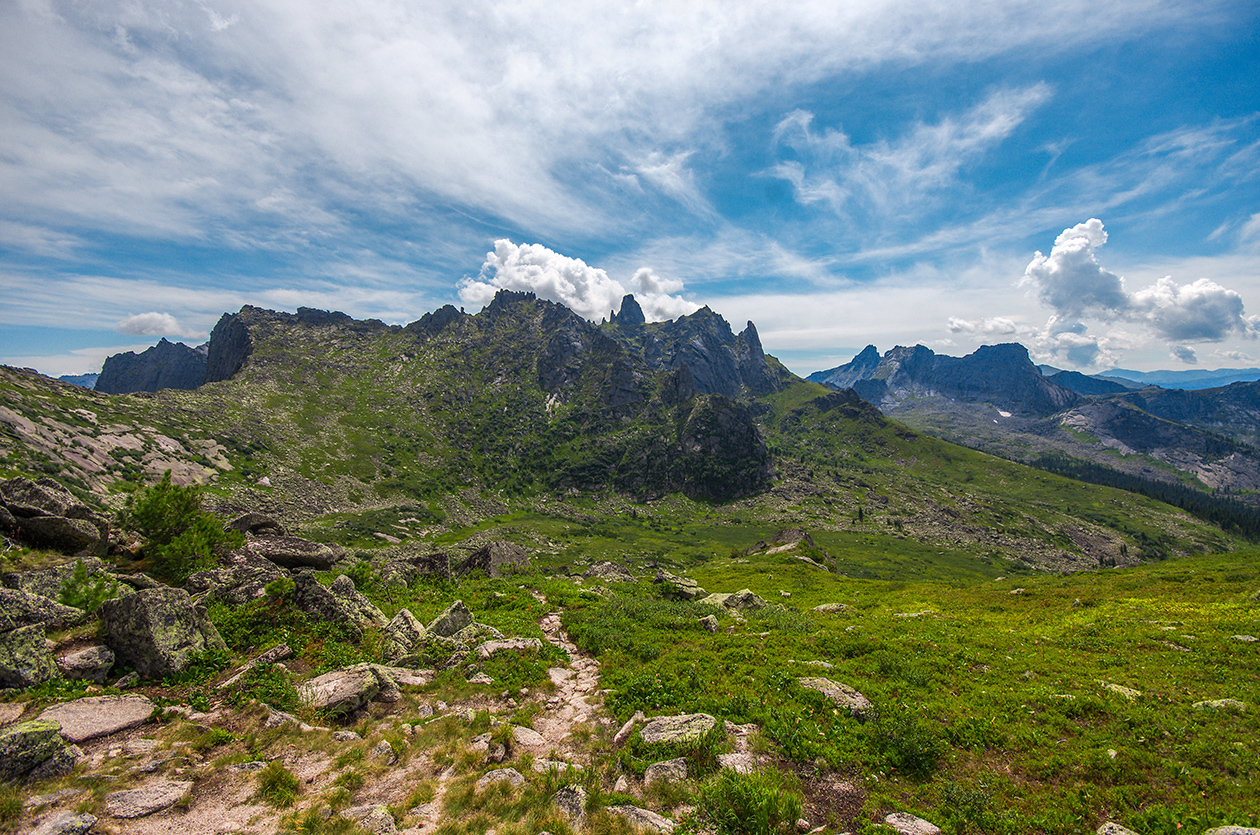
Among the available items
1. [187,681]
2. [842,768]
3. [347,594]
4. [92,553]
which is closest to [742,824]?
[842,768]

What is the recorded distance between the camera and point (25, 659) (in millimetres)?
13266

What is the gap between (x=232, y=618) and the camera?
60.8 feet

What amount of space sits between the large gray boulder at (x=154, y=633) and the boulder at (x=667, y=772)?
16.4 metres

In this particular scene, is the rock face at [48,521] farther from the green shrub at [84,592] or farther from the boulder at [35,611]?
the boulder at [35,611]

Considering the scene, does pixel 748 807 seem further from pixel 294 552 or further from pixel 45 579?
pixel 294 552

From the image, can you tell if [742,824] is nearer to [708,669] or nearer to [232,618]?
[708,669]

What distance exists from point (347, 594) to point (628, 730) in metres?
15.7

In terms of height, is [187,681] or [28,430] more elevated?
[28,430]

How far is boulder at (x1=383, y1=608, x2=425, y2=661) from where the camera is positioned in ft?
63.5

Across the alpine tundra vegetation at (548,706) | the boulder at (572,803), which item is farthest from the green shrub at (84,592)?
the boulder at (572,803)

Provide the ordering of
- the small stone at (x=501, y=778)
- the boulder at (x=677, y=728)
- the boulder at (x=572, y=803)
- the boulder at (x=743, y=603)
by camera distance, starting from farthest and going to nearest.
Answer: the boulder at (x=743, y=603) → the boulder at (x=677, y=728) → the small stone at (x=501, y=778) → the boulder at (x=572, y=803)

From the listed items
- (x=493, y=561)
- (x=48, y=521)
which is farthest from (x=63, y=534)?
(x=493, y=561)

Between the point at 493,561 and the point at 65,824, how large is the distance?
3309 cm

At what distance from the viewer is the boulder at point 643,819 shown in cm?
1048
